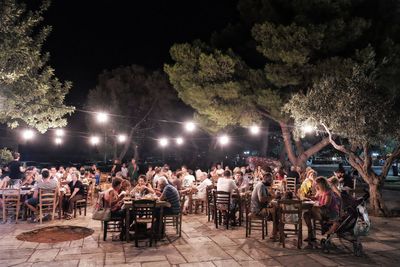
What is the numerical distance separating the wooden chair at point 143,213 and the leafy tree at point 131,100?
1529 centimetres

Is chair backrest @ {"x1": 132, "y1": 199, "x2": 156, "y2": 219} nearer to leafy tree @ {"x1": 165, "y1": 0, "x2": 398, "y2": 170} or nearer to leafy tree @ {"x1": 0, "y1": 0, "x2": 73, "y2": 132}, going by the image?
leafy tree @ {"x1": 0, "y1": 0, "x2": 73, "y2": 132}

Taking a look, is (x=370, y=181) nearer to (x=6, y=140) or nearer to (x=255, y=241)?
(x=255, y=241)

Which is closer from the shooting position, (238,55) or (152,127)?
(238,55)

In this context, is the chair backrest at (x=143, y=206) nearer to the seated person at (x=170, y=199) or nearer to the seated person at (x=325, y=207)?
the seated person at (x=170, y=199)

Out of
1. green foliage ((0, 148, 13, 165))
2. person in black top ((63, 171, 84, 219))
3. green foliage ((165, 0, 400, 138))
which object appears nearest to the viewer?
person in black top ((63, 171, 84, 219))

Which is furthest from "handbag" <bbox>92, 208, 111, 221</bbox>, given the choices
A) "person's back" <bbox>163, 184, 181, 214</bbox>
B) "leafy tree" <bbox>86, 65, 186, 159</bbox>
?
"leafy tree" <bbox>86, 65, 186, 159</bbox>

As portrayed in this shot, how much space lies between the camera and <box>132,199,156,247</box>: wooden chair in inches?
261

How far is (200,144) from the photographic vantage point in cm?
2803

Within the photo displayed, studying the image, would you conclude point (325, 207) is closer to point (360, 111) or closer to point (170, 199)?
point (170, 199)

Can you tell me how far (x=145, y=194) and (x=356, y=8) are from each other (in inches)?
430

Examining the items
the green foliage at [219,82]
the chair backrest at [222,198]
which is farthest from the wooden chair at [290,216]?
the green foliage at [219,82]

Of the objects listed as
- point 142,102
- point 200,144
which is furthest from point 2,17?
point 200,144

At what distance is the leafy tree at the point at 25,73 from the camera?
369 inches

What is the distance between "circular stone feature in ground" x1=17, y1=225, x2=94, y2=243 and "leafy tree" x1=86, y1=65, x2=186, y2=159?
551 inches
